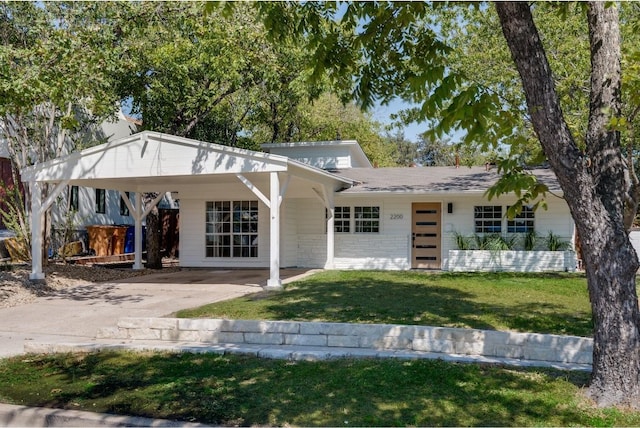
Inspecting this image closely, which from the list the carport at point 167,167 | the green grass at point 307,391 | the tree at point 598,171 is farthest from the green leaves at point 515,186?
the carport at point 167,167

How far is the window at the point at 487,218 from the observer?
658 inches

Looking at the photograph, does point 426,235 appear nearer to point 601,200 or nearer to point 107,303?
point 107,303

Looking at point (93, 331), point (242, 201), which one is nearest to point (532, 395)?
point (93, 331)

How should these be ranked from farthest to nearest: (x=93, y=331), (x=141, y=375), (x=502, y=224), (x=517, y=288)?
1. (x=502, y=224)
2. (x=517, y=288)
3. (x=93, y=331)
4. (x=141, y=375)

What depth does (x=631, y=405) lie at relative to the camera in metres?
4.52

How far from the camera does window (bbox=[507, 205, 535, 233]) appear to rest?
16422 mm

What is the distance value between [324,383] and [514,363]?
7.16 ft

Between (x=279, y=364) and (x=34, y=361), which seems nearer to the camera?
(x=279, y=364)

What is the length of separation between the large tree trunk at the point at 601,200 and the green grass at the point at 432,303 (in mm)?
2444

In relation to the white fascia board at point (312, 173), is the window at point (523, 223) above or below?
below

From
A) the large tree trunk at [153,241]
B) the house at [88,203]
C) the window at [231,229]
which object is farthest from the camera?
the house at [88,203]

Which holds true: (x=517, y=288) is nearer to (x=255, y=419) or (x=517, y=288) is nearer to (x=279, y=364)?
(x=279, y=364)

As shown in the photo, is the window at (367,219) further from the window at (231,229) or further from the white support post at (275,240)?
the white support post at (275,240)

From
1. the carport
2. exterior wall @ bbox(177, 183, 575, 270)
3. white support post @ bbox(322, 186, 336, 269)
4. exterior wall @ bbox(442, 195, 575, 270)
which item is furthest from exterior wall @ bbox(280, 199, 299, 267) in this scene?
exterior wall @ bbox(442, 195, 575, 270)
